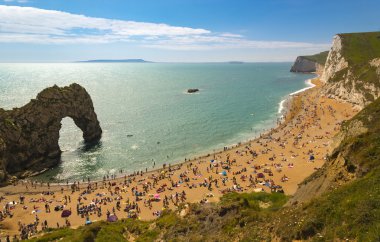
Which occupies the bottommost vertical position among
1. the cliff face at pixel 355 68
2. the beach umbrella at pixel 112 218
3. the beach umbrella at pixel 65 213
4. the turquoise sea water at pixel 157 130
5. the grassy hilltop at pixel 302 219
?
the beach umbrella at pixel 65 213

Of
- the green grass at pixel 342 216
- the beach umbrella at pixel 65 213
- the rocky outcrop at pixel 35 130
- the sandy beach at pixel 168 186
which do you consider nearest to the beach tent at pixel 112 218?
the sandy beach at pixel 168 186

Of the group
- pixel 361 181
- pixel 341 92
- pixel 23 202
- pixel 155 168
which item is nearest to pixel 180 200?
pixel 155 168

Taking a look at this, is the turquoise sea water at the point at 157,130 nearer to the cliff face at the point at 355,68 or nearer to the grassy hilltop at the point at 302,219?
the cliff face at the point at 355,68

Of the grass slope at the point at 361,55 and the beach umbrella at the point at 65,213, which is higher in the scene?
the grass slope at the point at 361,55

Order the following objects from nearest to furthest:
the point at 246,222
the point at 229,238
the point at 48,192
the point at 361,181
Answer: the point at 361,181
the point at 229,238
the point at 246,222
the point at 48,192

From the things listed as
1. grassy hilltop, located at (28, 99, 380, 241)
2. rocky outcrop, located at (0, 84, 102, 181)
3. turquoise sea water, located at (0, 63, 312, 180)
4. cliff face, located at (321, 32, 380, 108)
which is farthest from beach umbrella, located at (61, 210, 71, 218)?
cliff face, located at (321, 32, 380, 108)

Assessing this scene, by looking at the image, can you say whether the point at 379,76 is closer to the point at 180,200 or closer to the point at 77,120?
the point at 180,200
